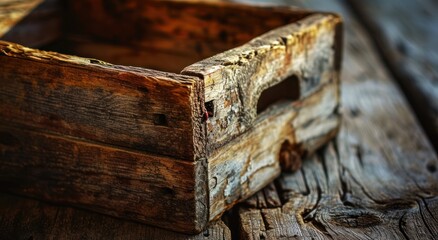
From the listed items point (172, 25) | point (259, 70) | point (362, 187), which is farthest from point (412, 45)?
point (259, 70)

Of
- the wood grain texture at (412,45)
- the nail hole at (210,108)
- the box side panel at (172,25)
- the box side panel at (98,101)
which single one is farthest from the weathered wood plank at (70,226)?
the wood grain texture at (412,45)

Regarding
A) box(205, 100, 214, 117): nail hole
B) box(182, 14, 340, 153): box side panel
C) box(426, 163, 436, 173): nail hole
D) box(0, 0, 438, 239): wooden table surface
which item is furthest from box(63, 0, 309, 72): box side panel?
box(205, 100, 214, 117): nail hole

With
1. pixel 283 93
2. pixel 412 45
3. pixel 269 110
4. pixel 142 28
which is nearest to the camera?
pixel 269 110

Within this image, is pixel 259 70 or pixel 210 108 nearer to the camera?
pixel 210 108

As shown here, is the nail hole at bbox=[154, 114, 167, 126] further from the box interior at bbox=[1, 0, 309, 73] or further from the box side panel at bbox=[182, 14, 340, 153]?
Answer: the box interior at bbox=[1, 0, 309, 73]

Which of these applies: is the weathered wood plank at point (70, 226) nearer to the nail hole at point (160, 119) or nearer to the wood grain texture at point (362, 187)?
the wood grain texture at point (362, 187)

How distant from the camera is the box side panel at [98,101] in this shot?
6.74 feet

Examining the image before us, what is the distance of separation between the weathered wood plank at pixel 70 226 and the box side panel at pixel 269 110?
0.47 feet

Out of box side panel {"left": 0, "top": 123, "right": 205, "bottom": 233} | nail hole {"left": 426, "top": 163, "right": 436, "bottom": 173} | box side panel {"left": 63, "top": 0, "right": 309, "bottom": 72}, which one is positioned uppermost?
box side panel {"left": 63, "top": 0, "right": 309, "bottom": 72}

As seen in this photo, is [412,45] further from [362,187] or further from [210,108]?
[210,108]

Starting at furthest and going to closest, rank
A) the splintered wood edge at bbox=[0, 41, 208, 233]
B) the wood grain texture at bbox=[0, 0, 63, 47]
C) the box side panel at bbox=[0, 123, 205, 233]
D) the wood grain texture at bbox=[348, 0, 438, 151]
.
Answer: the wood grain texture at bbox=[348, 0, 438, 151] < the wood grain texture at bbox=[0, 0, 63, 47] < the box side panel at bbox=[0, 123, 205, 233] < the splintered wood edge at bbox=[0, 41, 208, 233]

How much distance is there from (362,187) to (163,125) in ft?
2.85

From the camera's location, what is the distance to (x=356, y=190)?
8.45 ft

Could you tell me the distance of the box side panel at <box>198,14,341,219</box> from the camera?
2195 millimetres
